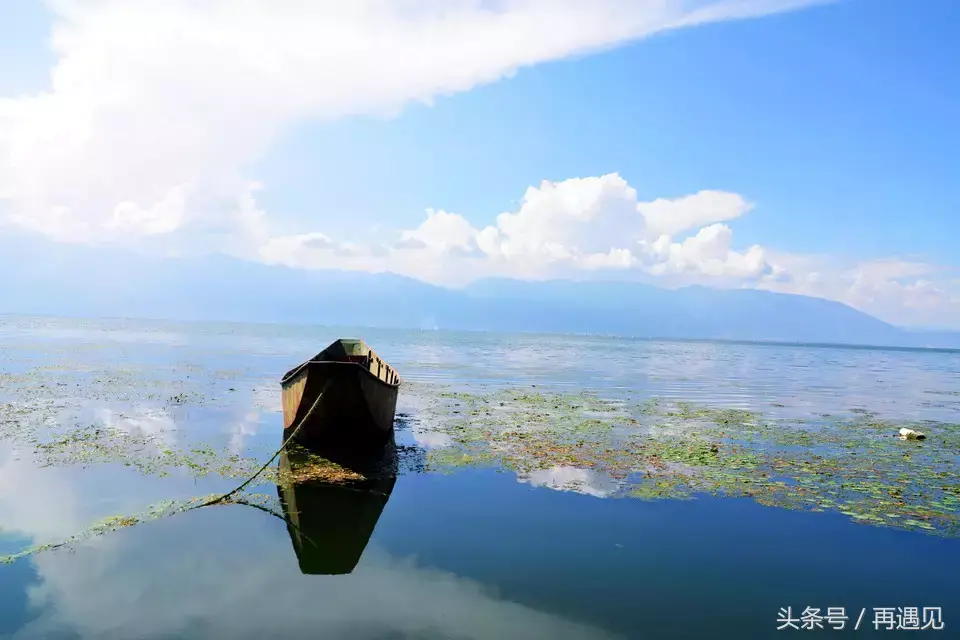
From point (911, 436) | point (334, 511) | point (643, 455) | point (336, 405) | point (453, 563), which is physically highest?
point (336, 405)

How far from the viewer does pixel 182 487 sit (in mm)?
14062

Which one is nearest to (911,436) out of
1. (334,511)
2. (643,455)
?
(643,455)

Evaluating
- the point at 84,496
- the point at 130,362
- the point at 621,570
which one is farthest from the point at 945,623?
the point at 130,362

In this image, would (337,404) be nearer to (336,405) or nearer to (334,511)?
(336,405)

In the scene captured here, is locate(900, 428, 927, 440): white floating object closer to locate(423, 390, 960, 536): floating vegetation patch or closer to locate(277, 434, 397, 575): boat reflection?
locate(423, 390, 960, 536): floating vegetation patch

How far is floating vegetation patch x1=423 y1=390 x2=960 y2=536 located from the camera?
14.9 meters

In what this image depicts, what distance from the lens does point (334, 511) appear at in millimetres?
12672

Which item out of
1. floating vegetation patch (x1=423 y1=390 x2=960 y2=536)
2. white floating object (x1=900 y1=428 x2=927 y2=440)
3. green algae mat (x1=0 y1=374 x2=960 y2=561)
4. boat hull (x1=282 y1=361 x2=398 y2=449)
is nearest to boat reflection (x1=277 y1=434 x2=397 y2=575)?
green algae mat (x1=0 y1=374 x2=960 y2=561)

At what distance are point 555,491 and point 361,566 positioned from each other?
19.8 feet

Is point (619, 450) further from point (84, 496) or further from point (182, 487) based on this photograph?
point (84, 496)

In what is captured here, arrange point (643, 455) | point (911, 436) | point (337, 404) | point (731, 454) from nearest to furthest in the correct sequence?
1. point (337, 404)
2. point (643, 455)
3. point (731, 454)
4. point (911, 436)

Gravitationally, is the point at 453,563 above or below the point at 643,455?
below

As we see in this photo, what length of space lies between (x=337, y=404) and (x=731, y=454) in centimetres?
1246

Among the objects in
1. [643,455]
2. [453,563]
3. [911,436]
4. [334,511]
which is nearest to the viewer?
[453,563]
